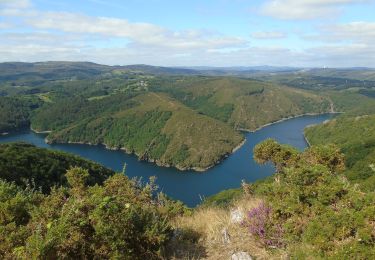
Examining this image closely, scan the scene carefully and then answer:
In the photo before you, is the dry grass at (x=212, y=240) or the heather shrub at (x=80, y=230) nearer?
the heather shrub at (x=80, y=230)

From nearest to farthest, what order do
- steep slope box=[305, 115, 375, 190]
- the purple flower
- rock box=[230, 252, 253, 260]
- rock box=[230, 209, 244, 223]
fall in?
rock box=[230, 252, 253, 260] < the purple flower < rock box=[230, 209, 244, 223] < steep slope box=[305, 115, 375, 190]

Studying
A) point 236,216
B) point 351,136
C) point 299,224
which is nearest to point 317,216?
point 299,224

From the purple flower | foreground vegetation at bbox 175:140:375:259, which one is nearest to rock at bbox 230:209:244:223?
foreground vegetation at bbox 175:140:375:259

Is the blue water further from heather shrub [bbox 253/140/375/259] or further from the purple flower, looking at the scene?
heather shrub [bbox 253/140/375/259]

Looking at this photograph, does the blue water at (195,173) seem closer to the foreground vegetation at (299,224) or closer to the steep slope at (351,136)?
the steep slope at (351,136)

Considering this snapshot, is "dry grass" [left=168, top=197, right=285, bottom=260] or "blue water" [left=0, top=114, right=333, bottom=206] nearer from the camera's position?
"dry grass" [left=168, top=197, right=285, bottom=260]

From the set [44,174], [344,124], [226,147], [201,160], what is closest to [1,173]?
[44,174]

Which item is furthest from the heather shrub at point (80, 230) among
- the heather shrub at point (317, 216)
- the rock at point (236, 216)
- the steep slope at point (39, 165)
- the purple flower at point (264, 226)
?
the steep slope at point (39, 165)
